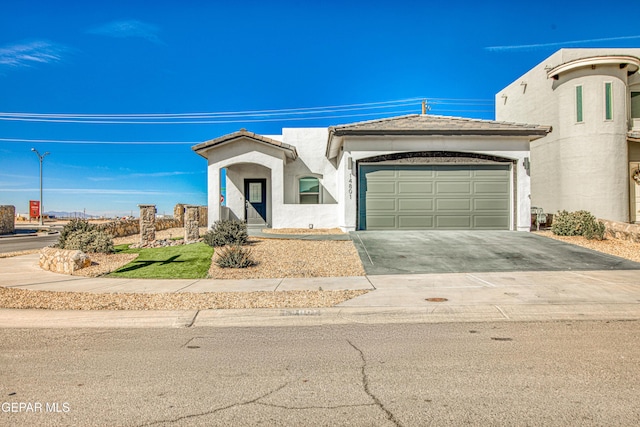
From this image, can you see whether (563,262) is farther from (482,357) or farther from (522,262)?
(482,357)

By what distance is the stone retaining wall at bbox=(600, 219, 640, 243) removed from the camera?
14710 mm

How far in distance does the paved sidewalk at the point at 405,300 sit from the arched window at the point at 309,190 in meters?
11.8

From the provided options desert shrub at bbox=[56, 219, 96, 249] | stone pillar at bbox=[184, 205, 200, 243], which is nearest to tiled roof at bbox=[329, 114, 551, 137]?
stone pillar at bbox=[184, 205, 200, 243]

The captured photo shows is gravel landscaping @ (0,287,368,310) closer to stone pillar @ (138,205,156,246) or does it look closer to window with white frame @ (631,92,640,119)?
stone pillar @ (138,205,156,246)

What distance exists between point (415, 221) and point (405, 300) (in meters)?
9.48

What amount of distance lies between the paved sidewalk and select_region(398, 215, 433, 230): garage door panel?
21.6 feet

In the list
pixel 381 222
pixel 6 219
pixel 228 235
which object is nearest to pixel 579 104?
pixel 381 222

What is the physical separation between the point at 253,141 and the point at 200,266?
876 centimetres

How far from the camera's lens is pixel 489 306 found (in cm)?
743

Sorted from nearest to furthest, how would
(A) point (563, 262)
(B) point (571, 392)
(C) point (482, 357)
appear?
1. (B) point (571, 392)
2. (C) point (482, 357)
3. (A) point (563, 262)

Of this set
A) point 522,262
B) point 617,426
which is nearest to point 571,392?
point 617,426

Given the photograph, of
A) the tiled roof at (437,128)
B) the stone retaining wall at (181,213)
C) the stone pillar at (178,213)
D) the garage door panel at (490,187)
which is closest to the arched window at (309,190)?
the tiled roof at (437,128)

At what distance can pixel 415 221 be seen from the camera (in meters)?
17.0

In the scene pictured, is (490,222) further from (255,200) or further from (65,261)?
(65,261)
